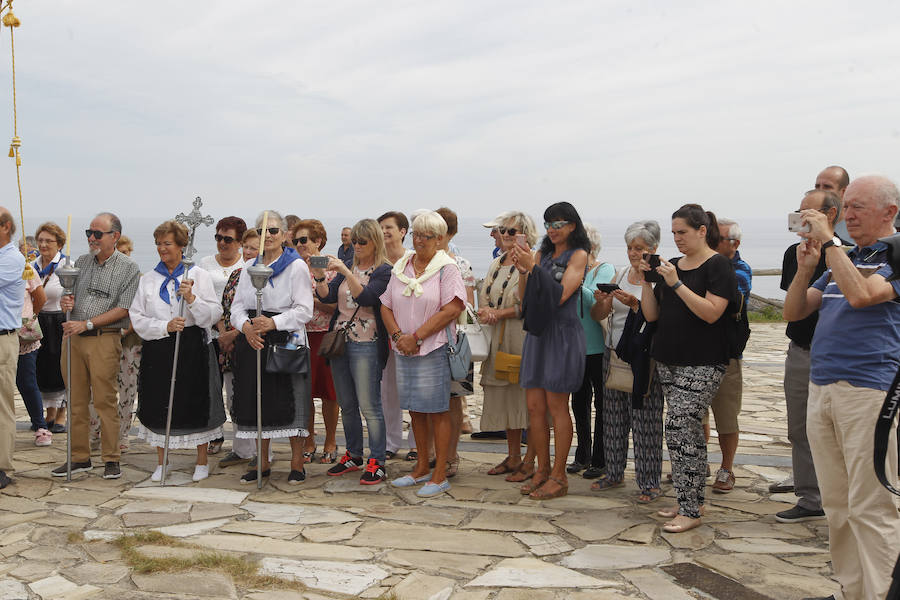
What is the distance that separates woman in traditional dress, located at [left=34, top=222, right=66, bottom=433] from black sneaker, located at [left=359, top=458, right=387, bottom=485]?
3.55 meters

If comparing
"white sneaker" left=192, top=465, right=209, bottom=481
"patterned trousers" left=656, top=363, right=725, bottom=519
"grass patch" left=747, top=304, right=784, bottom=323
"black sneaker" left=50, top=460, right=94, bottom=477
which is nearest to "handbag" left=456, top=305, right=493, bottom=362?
"patterned trousers" left=656, top=363, right=725, bottom=519

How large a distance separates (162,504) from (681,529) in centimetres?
334

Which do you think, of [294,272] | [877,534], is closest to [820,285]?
[877,534]

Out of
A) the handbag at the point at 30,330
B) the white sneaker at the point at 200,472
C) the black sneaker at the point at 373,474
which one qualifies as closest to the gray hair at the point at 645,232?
the black sneaker at the point at 373,474

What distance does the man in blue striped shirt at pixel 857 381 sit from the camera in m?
3.52

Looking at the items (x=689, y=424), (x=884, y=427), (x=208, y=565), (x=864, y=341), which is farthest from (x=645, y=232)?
(x=208, y=565)

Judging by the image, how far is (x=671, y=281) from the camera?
4.72 metres

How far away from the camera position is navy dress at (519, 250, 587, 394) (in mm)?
5559

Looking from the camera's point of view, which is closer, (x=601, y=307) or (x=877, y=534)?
(x=877, y=534)

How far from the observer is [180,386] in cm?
619

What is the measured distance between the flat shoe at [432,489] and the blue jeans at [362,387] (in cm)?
52

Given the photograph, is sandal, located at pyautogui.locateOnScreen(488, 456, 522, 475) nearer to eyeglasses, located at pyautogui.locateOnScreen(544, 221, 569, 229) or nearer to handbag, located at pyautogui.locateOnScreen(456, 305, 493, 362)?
handbag, located at pyautogui.locateOnScreen(456, 305, 493, 362)

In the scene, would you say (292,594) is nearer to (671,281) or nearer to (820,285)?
(671,281)

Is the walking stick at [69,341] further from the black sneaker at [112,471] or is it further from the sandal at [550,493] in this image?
the sandal at [550,493]
